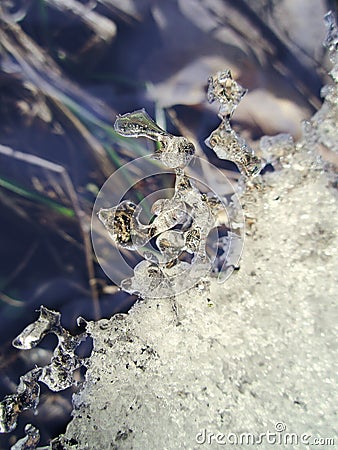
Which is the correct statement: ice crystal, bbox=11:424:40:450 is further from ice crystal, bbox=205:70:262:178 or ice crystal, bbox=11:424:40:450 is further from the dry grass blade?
the dry grass blade

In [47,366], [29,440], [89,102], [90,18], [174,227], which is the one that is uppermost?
[90,18]

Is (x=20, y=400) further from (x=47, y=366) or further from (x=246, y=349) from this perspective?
(x=246, y=349)

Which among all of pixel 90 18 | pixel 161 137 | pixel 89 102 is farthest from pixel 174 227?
pixel 90 18

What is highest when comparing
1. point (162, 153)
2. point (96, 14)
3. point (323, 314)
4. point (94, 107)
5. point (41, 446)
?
point (96, 14)

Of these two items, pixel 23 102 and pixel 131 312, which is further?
pixel 23 102

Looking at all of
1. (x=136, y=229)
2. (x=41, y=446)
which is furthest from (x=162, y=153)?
(x=41, y=446)

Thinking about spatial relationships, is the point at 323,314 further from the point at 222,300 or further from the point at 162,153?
the point at 162,153
